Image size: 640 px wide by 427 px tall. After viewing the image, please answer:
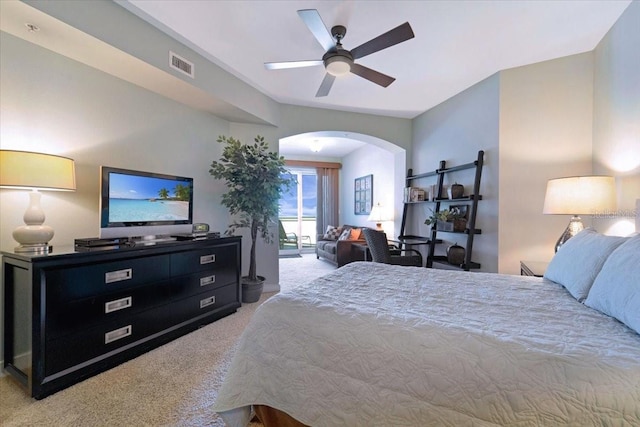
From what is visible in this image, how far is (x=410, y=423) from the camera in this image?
0.88 m

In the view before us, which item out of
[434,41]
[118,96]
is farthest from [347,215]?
[118,96]

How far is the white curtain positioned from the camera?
7867mm

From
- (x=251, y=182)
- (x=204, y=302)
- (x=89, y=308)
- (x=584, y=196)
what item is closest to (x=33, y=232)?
(x=89, y=308)

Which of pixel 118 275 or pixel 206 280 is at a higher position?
pixel 118 275

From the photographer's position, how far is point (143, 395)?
170cm

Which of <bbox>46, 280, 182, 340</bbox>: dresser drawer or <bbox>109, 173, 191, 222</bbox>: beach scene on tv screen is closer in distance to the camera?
<bbox>46, 280, 182, 340</bbox>: dresser drawer

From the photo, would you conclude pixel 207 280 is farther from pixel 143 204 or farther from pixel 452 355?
pixel 452 355

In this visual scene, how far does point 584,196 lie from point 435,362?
7.26ft

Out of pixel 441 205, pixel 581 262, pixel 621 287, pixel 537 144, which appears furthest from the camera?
pixel 441 205

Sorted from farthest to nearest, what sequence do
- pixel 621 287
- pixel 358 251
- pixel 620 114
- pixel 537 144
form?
pixel 358 251, pixel 537 144, pixel 620 114, pixel 621 287

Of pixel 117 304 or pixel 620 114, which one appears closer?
pixel 117 304

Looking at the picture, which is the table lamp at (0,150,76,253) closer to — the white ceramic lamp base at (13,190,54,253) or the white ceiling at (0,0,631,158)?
the white ceramic lamp base at (13,190,54,253)

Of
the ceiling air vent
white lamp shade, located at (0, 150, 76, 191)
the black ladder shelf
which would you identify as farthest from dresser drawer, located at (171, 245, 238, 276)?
Result: the black ladder shelf

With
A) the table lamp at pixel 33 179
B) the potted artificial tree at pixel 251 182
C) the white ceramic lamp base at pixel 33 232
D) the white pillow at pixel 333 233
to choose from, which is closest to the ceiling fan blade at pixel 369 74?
the potted artificial tree at pixel 251 182
